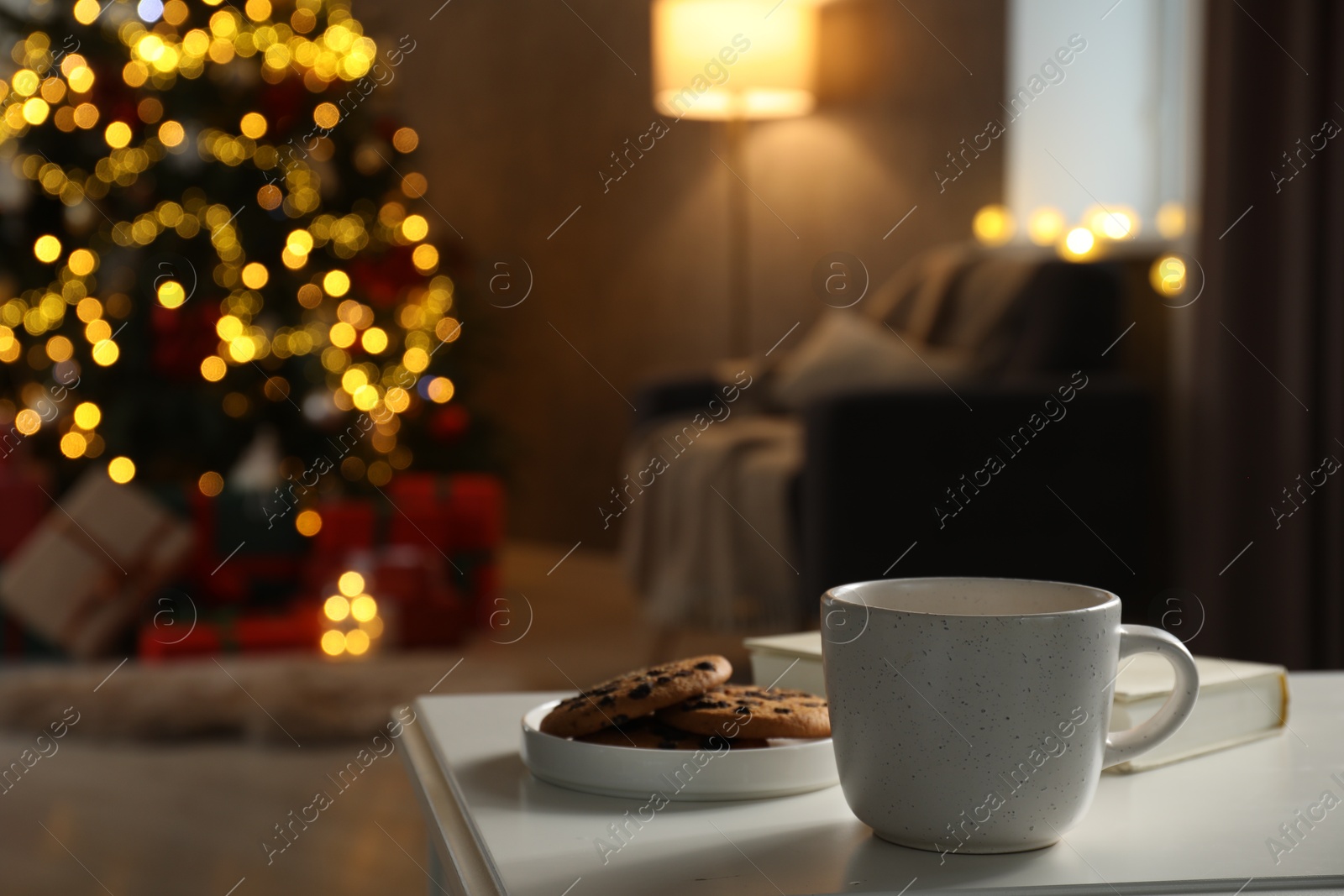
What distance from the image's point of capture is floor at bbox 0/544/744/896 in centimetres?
162

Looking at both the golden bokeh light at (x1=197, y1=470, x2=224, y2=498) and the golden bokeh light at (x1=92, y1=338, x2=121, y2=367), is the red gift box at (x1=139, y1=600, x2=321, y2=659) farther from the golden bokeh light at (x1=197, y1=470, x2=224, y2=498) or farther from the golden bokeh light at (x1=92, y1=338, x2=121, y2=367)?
the golden bokeh light at (x1=92, y1=338, x2=121, y2=367)

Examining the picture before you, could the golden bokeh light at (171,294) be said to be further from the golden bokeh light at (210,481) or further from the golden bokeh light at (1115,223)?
the golden bokeh light at (1115,223)

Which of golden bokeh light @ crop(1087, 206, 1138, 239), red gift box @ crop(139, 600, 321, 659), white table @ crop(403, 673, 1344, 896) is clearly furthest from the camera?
golden bokeh light @ crop(1087, 206, 1138, 239)

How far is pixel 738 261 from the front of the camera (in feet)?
12.3

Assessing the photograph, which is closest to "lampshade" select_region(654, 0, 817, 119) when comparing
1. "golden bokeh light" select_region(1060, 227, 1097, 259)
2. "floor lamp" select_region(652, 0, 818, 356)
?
"floor lamp" select_region(652, 0, 818, 356)

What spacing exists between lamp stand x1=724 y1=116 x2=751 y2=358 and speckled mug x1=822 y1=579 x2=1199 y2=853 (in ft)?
10.8

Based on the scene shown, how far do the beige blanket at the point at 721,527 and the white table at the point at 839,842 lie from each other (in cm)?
185

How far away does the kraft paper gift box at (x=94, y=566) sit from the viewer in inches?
106

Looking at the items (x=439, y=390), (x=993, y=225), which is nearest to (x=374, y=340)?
(x=439, y=390)

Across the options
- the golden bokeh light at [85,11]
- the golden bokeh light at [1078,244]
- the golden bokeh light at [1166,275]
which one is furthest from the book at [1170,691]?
the golden bokeh light at [85,11]

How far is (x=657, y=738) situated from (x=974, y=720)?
0.44 feet

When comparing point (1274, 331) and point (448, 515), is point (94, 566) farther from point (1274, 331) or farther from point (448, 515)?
point (1274, 331)

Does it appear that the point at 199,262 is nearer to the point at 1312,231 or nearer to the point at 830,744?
the point at 1312,231

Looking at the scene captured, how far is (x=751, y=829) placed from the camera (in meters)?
0.47
